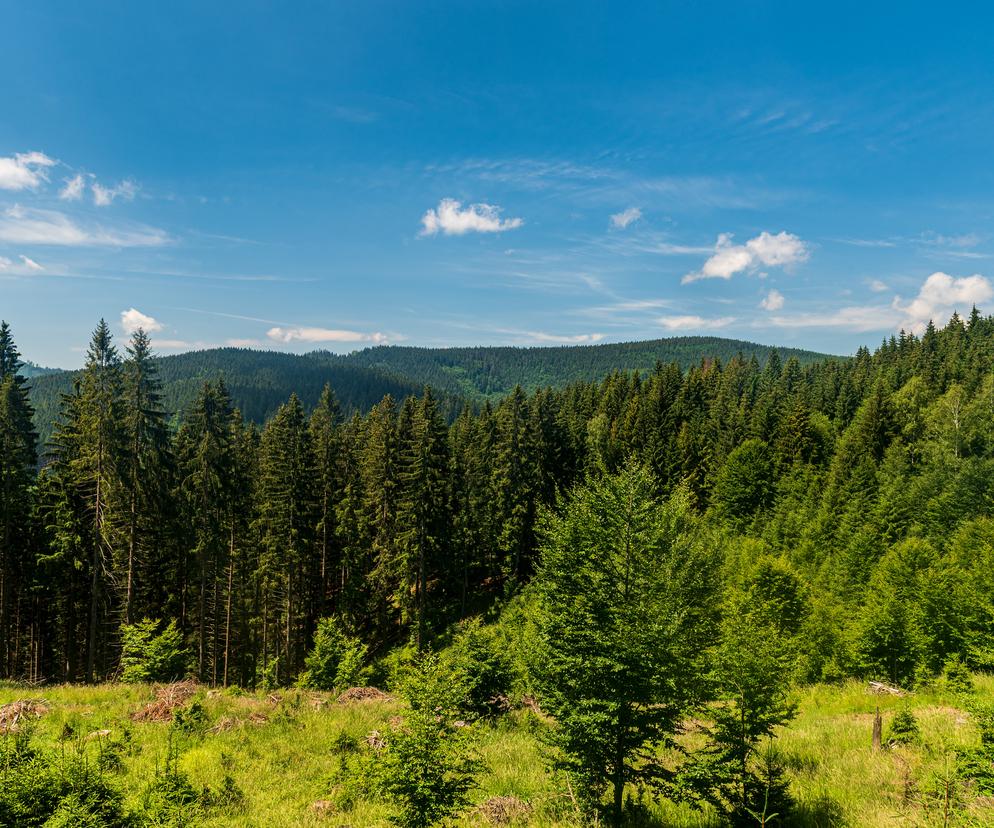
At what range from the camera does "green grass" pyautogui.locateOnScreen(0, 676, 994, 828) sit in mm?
10891

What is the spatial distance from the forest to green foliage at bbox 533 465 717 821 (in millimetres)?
61

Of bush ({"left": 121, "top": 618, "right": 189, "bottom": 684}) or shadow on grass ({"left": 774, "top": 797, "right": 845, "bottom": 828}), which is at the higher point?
shadow on grass ({"left": 774, "top": 797, "right": 845, "bottom": 828})

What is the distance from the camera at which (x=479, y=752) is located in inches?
616

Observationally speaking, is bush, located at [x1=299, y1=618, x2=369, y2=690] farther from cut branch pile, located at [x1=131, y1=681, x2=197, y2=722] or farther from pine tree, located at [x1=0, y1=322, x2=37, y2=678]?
pine tree, located at [x1=0, y1=322, x2=37, y2=678]

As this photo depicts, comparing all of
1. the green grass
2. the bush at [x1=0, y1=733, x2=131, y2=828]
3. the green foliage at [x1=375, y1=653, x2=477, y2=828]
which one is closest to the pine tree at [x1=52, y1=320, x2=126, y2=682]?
the green grass

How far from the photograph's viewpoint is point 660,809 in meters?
11.7

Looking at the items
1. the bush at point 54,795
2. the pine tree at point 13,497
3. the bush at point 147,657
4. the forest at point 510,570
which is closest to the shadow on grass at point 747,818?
the forest at point 510,570

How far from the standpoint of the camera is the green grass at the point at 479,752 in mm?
10891

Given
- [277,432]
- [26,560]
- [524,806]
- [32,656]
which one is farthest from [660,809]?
[32,656]

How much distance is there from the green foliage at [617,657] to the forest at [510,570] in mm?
61

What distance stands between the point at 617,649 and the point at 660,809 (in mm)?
4988

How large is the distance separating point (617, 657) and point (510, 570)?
39.8m

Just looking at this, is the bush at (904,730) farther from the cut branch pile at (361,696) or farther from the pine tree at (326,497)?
the pine tree at (326,497)

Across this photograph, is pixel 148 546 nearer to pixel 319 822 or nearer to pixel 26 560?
pixel 26 560
